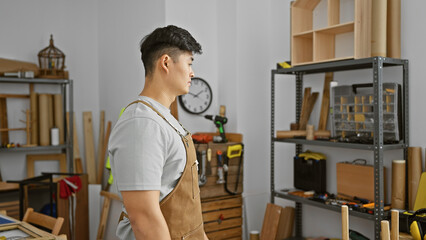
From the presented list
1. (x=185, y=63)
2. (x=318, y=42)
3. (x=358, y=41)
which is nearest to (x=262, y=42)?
(x=318, y=42)

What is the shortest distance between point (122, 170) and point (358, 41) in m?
2.18

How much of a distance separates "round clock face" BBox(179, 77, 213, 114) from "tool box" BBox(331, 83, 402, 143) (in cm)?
134

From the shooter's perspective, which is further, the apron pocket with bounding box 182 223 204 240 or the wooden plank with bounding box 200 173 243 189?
the wooden plank with bounding box 200 173 243 189

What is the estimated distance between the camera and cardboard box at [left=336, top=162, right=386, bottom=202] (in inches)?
125

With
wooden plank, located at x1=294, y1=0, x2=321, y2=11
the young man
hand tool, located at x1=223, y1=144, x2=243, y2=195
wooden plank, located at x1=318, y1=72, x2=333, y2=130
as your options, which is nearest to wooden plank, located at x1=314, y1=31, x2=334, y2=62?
wooden plank, located at x1=318, y1=72, x2=333, y2=130

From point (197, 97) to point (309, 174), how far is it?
1.33 meters

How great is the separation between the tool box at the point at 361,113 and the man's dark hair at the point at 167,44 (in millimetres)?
1923

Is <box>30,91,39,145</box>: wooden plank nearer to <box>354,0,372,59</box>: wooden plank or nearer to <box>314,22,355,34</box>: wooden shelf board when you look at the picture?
<box>314,22,355,34</box>: wooden shelf board

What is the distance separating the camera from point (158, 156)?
53.5 inches

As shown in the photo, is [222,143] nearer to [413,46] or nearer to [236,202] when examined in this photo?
[236,202]

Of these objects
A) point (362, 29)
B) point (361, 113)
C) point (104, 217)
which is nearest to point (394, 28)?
point (362, 29)

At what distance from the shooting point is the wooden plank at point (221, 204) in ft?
12.2

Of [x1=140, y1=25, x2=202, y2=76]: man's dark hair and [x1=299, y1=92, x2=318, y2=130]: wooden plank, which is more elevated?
[x1=140, y1=25, x2=202, y2=76]: man's dark hair

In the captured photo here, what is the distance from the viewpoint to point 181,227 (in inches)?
59.3
